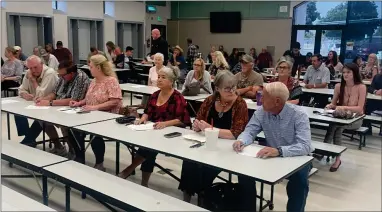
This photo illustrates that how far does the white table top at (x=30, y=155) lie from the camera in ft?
8.45

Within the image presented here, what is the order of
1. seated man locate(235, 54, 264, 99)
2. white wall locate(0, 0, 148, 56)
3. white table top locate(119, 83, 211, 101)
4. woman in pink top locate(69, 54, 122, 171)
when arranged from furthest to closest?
white wall locate(0, 0, 148, 56) < white table top locate(119, 83, 211, 101) < seated man locate(235, 54, 264, 99) < woman in pink top locate(69, 54, 122, 171)

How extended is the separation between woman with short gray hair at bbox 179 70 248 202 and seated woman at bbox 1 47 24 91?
4913mm

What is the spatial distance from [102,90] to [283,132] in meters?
1.87

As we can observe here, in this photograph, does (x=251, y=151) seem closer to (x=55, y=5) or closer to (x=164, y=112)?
(x=164, y=112)

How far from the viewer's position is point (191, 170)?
2611 mm

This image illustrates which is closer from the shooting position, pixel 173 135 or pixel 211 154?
pixel 211 154

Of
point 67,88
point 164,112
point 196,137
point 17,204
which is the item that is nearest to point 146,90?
point 67,88

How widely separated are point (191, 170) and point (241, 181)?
0.41 metres

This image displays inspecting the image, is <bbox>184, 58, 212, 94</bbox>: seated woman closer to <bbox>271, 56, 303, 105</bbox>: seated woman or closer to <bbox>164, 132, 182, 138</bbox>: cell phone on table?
<bbox>271, 56, 303, 105</bbox>: seated woman

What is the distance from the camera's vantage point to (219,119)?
8.54ft

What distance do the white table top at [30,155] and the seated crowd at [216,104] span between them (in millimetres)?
424

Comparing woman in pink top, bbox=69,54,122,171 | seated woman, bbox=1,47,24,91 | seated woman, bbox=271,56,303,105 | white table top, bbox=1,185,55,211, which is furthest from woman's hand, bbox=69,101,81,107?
seated woman, bbox=1,47,24,91

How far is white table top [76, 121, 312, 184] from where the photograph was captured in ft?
6.04

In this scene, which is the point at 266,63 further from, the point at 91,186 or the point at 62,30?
the point at 91,186
